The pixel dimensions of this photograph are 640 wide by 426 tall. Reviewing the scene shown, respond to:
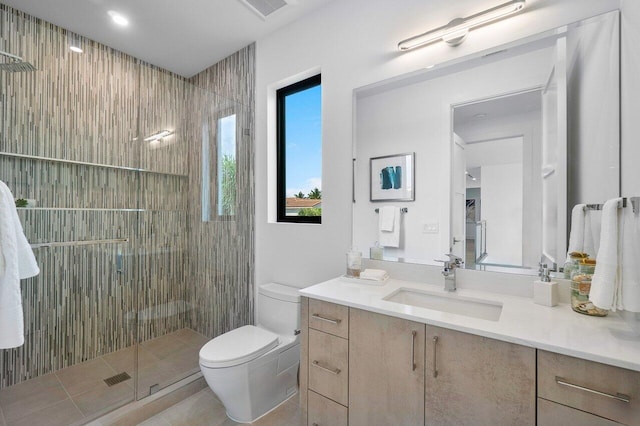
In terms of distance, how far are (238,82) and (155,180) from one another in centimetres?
111

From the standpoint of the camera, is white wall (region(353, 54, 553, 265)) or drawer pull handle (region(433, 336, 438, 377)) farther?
white wall (region(353, 54, 553, 265))

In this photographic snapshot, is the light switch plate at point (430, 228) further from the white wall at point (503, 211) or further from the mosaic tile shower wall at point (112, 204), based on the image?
the mosaic tile shower wall at point (112, 204)

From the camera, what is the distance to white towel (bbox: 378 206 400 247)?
176cm

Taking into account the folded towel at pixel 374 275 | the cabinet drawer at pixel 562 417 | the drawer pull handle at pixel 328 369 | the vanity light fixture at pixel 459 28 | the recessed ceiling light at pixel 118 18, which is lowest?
the drawer pull handle at pixel 328 369

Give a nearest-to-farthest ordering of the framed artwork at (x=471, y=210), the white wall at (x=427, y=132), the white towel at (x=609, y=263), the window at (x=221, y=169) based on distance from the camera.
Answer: the white towel at (x=609, y=263), the white wall at (x=427, y=132), the framed artwork at (x=471, y=210), the window at (x=221, y=169)

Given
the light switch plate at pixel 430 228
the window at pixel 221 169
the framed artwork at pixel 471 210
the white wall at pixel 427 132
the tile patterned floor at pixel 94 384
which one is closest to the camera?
the white wall at pixel 427 132

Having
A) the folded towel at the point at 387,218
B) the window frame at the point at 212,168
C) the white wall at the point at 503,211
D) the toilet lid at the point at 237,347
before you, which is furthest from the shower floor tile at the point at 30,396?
the white wall at the point at 503,211

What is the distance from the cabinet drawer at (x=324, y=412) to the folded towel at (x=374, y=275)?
0.63 metres

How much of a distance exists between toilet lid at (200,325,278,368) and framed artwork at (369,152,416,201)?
111 centimetres

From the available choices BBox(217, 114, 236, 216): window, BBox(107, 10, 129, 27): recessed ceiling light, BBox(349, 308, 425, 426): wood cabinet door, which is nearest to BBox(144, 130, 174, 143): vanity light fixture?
BBox(217, 114, 236, 216): window

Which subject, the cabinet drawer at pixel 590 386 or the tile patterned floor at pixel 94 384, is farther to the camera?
the tile patterned floor at pixel 94 384

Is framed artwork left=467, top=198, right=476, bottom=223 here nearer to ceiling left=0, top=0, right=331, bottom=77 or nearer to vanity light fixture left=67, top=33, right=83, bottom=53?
ceiling left=0, top=0, right=331, bottom=77

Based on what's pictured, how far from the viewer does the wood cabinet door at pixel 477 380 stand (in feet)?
3.12

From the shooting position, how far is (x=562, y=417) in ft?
2.92
